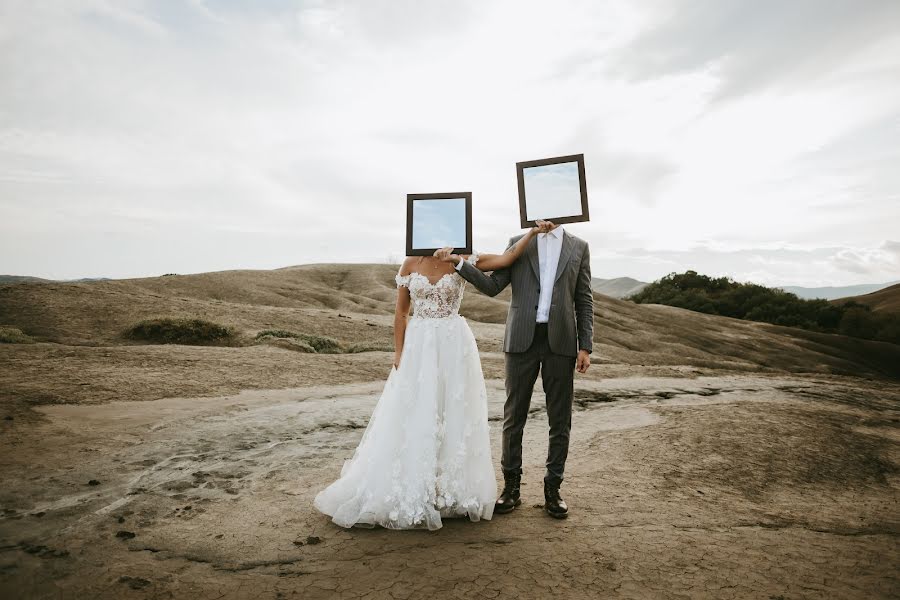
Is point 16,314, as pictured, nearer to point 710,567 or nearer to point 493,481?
point 493,481

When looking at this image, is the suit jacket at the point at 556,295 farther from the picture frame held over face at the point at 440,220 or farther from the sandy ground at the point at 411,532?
the sandy ground at the point at 411,532

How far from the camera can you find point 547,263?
14.6ft

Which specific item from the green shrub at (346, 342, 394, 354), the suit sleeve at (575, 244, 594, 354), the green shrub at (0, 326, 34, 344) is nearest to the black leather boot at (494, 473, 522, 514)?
the suit sleeve at (575, 244, 594, 354)

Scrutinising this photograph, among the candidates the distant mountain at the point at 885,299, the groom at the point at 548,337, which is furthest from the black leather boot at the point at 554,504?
the distant mountain at the point at 885,299

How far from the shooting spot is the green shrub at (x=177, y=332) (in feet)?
49.3

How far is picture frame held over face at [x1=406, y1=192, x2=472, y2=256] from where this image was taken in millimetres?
4188

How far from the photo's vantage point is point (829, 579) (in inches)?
131

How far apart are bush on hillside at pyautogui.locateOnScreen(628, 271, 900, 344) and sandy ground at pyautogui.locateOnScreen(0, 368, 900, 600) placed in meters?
51.6

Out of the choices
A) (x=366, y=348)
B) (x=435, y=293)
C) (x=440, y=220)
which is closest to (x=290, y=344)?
(x=366, y=348)

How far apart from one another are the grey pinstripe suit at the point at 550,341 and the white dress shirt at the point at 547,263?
0.05 meters

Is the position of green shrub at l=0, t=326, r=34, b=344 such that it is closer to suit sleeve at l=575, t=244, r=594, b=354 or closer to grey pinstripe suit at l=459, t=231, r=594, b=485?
grey pinstripe suit at l=459, t=231, r=594, b=485

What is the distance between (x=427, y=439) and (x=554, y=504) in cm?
122

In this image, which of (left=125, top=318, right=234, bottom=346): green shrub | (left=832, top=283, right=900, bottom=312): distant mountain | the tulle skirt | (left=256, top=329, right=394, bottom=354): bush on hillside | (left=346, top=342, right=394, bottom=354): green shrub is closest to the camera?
the tulle skirt

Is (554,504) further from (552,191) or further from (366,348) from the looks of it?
(366,348)
